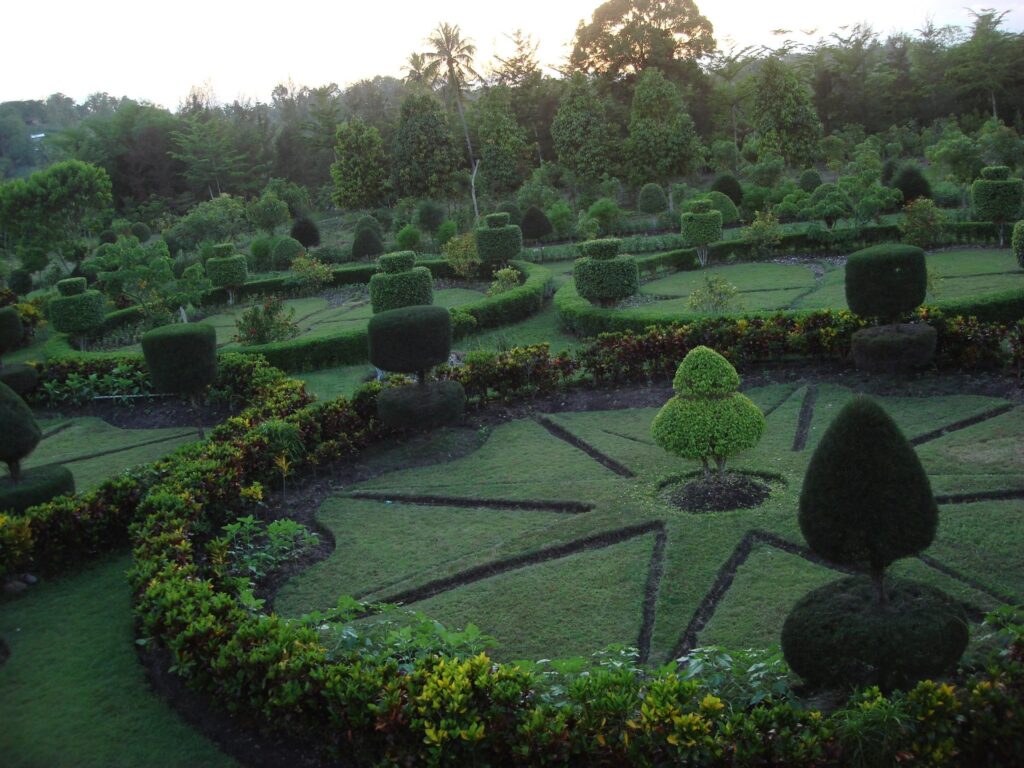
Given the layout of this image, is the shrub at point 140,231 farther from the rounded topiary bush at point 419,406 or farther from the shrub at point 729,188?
the rounded topiary bush at point 419,406

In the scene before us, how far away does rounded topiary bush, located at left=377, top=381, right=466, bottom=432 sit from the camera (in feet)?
33.0

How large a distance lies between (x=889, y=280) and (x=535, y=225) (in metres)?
18.9

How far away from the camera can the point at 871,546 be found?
14.9 feet

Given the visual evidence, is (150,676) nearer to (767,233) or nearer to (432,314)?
(432,314)

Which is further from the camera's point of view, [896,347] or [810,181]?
[810,181]

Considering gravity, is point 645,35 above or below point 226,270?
above

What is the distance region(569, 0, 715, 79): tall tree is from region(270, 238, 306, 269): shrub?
19.4m

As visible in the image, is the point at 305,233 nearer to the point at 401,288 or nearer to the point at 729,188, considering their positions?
the point at 729,188

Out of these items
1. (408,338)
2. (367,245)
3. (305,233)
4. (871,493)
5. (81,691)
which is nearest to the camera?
(871,493)

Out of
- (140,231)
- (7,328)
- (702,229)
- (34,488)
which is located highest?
(140,231)

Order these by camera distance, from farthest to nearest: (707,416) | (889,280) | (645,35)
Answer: (645,35) → (889,280) → (707,416)

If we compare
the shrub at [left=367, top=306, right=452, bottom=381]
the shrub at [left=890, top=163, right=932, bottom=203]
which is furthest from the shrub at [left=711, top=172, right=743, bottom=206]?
the shrub at [left=367, top=306, right=452, bottom=381]

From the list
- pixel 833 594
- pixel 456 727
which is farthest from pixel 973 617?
pixel 456 727

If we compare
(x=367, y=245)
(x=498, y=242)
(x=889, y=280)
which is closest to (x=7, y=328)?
(x=498, y=242)
